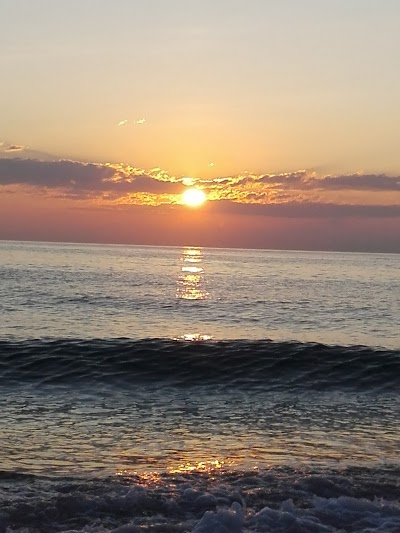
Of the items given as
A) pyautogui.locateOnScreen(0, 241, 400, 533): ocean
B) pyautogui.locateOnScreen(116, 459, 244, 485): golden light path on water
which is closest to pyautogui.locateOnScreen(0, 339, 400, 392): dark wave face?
pyautogui.locateOnScreen(0, 241, 400, 533): ocean

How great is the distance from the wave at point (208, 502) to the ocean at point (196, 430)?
0.09 ft

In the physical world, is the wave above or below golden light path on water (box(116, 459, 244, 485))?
above

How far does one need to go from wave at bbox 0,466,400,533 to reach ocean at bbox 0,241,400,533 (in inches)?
1.1

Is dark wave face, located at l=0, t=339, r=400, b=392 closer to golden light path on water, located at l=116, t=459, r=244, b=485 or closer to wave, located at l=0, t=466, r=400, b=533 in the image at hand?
golden light path on water, located at l=116, t=459, r=244, b=485

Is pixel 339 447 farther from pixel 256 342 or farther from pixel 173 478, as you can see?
pixel 256 342

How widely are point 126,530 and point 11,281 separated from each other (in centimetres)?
5527

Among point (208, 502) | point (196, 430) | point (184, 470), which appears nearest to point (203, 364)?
point (196, 430)

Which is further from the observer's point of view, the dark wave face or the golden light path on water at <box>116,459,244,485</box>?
the dark wave face

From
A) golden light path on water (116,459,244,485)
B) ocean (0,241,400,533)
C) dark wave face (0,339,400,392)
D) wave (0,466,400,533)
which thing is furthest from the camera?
dark wave face (0,339,400,392)

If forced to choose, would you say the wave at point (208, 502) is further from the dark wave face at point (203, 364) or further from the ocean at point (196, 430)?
the dark wave face at point (203, 364)

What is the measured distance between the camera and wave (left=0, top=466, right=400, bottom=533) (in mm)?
8680

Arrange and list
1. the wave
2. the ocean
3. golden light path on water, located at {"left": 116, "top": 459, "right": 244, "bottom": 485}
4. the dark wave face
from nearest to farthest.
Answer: the wave → the ocean → golden light path on water, located at {"left": 116, "top": 459, "right": 244, "bottom": 485} → the dark wave face

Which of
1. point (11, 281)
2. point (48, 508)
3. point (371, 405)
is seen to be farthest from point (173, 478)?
point (11, 281)

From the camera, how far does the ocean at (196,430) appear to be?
923cm
